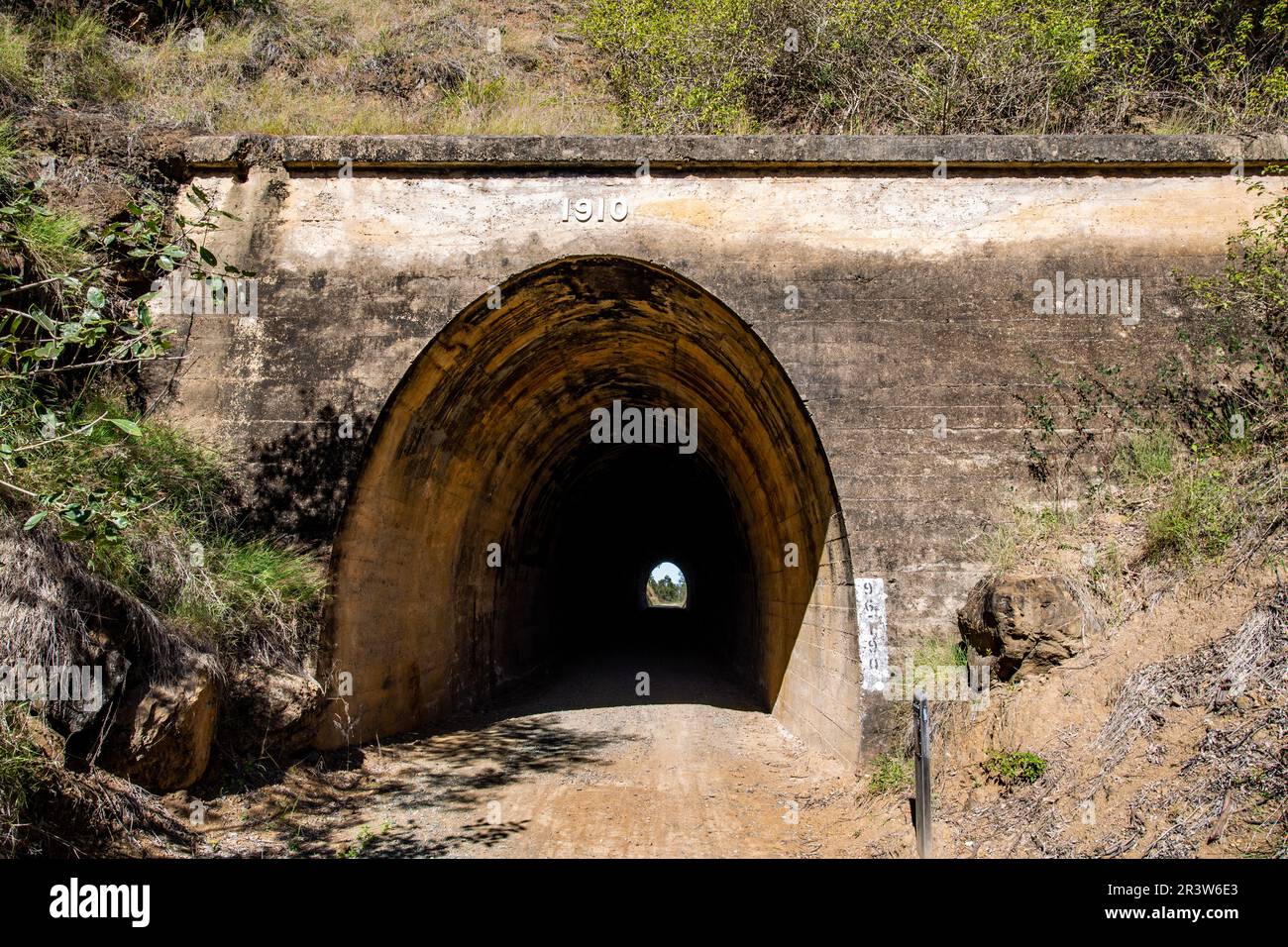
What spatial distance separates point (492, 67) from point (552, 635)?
33.3 ft

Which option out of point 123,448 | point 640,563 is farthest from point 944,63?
point 640,563

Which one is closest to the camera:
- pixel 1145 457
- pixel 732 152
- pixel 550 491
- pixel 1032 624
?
pixel 1032 624

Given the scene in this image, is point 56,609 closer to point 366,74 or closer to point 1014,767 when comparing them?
point 1014,767

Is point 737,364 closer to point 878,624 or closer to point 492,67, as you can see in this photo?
point 878,624

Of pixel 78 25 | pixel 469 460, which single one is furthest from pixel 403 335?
pixel 78 25

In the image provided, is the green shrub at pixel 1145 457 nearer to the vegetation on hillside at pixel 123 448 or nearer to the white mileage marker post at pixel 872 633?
the white mileage marker post at pixel 872 633

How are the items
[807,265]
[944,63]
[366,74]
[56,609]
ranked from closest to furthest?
[56,609] < [807,265] < [944,63] < [366,74]

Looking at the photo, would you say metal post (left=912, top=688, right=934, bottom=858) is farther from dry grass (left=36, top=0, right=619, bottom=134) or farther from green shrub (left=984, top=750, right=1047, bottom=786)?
dry grass (left=36, top=0, right=619, bottom=134)

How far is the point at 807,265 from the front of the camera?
292 inches

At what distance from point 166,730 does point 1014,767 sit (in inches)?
211

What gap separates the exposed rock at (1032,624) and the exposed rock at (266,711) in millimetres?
5333

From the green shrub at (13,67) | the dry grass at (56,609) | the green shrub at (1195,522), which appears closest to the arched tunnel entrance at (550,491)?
the dry grass at (56,609)

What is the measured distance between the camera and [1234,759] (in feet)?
12.8

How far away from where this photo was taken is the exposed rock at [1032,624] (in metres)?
5.57
